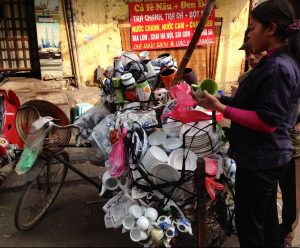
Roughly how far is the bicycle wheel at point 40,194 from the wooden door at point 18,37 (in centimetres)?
539

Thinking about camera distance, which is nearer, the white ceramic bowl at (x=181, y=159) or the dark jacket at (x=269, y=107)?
the dark jacket at (x=269, y=107)

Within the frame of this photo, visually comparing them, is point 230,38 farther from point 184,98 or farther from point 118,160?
point 118,160

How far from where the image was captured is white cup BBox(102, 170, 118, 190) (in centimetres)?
298

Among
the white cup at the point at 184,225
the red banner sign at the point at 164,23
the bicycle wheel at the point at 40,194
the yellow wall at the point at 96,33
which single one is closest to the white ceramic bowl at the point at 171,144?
the white cup at the point at 184,225

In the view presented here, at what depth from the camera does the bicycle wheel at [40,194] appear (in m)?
3.25

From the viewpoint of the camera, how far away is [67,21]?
26.9 ft

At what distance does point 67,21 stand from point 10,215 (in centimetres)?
551

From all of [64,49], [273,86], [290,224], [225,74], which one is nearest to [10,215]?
[290,224]

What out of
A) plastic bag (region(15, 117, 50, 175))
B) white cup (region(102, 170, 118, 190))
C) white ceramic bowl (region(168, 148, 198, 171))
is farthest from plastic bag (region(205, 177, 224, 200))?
plastic bag (region(15, 117, 50, 175))

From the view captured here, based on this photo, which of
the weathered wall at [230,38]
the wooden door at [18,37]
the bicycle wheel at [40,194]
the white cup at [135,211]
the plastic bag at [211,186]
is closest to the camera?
the plastic bag at [211,186]

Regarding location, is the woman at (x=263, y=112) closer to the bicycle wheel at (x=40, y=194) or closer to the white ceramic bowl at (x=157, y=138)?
the white ceramic bowl at (x=157, y=138)

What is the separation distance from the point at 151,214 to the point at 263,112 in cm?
112

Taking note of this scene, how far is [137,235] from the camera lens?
2.64 metres

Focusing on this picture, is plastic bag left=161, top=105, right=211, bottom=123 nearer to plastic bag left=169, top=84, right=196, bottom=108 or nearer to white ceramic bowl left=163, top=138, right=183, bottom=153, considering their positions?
plastic bag left=169, top=84, right=196, bottom=108
